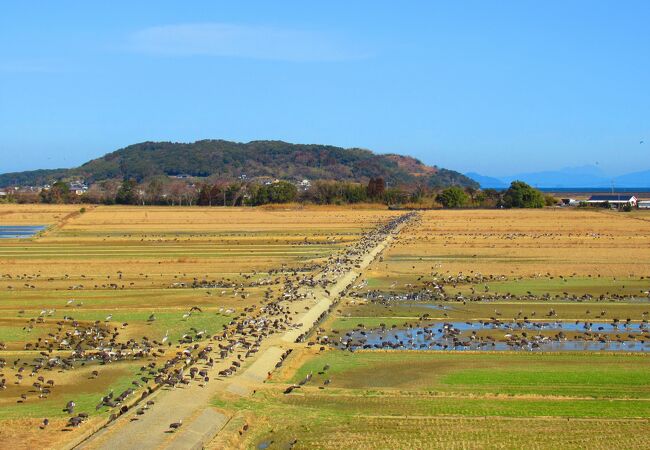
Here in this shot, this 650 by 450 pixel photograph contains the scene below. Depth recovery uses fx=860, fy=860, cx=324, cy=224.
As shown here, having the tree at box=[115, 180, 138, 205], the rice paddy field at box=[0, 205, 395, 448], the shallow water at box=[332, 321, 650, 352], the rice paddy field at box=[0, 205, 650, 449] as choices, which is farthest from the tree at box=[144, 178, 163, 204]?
the shallow water at box=[332, 321, 650, 352]

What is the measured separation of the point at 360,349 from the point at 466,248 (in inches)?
1233

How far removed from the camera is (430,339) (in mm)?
23703

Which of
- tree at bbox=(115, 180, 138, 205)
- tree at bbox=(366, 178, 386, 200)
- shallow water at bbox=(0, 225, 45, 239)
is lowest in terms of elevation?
shallow water at bbox=(0, 225, 45, 239)

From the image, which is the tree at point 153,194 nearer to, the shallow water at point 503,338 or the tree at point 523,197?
the tree at point 523,197

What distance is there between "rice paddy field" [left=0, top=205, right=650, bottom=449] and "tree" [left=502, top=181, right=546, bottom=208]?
5608 cm

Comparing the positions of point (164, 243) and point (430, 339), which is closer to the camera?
point (430, 339)

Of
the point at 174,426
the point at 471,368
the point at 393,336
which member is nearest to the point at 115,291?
the point at 393,336

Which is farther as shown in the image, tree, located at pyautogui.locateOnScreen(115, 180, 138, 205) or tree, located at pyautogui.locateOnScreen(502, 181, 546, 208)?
tree, located at pyautogui.locateOnScreen(115, 180, 138, 205)

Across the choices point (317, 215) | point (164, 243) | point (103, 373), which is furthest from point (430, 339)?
point (317, 215)

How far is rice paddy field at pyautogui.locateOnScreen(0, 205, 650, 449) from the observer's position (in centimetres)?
1568

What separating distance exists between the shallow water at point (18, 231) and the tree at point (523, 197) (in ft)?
201

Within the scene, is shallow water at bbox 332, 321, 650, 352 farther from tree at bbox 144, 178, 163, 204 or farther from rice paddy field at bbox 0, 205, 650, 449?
tree at bbox 144, 178, 163, 204

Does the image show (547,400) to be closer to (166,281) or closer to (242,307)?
(242,307)

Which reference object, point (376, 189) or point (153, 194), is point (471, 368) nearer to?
point (376, 189)
